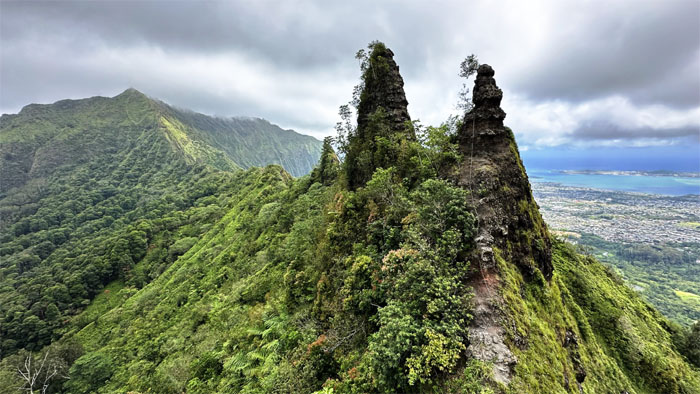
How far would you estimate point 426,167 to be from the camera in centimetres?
1714

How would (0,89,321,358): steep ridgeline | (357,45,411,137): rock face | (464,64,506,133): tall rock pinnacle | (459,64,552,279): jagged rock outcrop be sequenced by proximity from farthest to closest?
(0,89,321,358): steep ridgeline < (357,45,411,137): rock face < (464,64,506,133): tall rock pinnacle < (459,64,552,279): jagged rock outcrop

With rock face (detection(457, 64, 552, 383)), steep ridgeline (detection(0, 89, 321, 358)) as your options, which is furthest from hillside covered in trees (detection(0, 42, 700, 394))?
steep ridgeline (detection(0, 89, 321, 358))

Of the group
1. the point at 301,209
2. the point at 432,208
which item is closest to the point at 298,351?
the point at 432,208

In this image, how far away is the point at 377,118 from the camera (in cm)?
2336

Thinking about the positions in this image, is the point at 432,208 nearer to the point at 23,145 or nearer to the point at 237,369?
the point at 237,369

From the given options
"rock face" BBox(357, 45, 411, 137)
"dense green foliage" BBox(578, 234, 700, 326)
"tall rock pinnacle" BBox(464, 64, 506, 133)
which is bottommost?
"dense green foliage" BBox(578, 234, 700, 326)

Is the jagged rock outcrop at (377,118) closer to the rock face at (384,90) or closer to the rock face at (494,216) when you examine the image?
the rock face at (384,90)

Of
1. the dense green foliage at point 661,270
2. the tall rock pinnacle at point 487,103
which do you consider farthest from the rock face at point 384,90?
the dense green foliage at point 661,270

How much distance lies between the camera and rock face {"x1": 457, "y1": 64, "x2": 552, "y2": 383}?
996cm

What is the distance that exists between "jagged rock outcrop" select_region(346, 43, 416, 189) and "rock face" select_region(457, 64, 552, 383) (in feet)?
21.0

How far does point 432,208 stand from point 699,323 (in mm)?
33977

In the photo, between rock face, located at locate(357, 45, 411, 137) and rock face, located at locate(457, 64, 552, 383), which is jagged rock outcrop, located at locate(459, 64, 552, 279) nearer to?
rock face, located at locate(457, 64, 552, 383)

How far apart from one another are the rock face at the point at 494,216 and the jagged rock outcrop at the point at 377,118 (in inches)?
252

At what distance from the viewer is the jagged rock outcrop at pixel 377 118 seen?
73.2 ft
